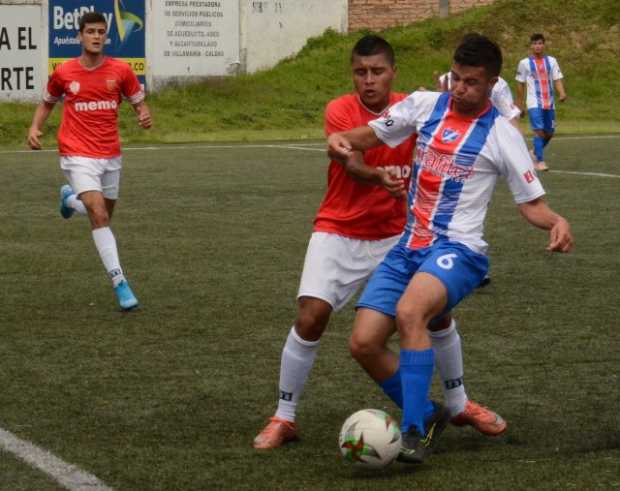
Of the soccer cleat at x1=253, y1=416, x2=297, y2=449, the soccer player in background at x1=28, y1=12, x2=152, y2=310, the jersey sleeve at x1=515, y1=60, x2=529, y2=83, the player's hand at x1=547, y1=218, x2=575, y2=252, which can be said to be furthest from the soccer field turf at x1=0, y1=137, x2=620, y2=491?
the jersey sleeve at x1=515, y1=60, x2=529, y2=83

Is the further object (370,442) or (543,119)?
(543,119)

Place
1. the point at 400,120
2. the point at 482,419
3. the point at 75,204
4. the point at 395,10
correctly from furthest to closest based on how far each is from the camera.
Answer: the point at 395,10 → the point at 75,204 → the point at 482,419 → the point at 400,120

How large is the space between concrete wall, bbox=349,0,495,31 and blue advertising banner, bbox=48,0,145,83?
7.92m

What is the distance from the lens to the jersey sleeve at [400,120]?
19.8ft

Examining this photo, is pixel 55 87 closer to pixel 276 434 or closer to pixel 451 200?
pixel 276 434

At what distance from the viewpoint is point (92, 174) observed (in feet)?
33.8

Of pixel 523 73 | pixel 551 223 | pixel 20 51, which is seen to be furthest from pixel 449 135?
pixel 20 51

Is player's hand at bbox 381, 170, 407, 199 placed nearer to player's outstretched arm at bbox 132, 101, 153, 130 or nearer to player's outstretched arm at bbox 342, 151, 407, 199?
player's outstretched arm at bbox 342, 151, 407, 199

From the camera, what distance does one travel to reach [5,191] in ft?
58.7

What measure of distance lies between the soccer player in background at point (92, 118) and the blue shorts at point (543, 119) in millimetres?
12558

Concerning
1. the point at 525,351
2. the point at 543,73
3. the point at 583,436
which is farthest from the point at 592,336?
the point at 543,73

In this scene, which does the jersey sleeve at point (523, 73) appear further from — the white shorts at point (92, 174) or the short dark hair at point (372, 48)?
the short dark hair at point (372, 48)

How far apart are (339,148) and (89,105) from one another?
16.2 feet

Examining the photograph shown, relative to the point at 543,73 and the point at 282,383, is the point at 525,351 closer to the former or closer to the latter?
the point at 282,383
